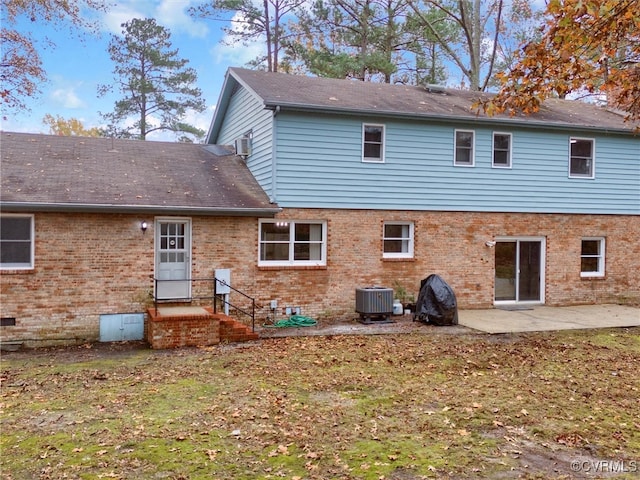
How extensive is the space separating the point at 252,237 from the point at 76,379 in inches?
215

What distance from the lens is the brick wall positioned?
10648 mm

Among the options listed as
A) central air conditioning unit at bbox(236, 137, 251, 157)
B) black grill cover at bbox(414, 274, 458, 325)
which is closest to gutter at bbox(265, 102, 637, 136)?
central air conditioning unit at bbox(236, 137, 251, 157)

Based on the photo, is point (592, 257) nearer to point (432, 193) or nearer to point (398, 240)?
point (432, 193)

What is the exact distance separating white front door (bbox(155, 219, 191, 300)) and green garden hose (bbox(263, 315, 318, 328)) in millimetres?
2201

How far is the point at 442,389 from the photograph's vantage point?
7.36 metres

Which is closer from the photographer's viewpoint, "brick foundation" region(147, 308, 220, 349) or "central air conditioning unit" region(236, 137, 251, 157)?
"brick foundation" region(147, 308, 220, 349)

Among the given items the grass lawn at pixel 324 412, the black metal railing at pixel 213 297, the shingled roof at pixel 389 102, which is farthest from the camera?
the shingled roof at pixel 389 102

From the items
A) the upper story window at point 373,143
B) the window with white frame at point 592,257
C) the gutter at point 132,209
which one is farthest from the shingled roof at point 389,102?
the window with white frame at point 592,257

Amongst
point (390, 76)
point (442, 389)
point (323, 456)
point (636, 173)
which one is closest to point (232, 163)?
point (442, 389)

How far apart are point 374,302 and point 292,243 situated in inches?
98.0

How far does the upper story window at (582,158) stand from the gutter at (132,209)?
9121mm

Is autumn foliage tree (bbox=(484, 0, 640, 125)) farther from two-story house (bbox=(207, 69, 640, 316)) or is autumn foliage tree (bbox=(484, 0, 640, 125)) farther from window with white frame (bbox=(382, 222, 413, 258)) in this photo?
window with white frame (bbox=(382, 222, 413, 258))

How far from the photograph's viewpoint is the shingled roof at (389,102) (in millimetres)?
13000

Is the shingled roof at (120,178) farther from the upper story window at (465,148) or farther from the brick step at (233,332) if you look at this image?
the upper story window at (465,148)
